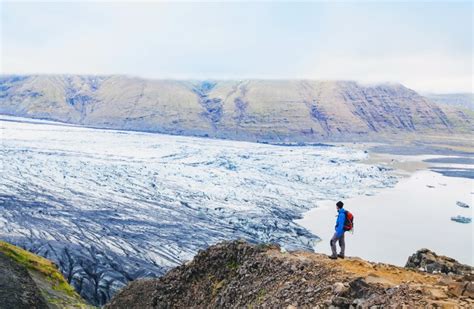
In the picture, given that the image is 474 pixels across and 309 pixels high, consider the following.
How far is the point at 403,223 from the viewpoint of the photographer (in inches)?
1959

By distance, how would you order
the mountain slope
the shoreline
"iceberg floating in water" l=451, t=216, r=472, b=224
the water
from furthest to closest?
"iceberg floating in water" l=451, t=216, r=472, b=224 < the shoreline < the water < the mountain slope

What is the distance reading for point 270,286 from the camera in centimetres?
1016

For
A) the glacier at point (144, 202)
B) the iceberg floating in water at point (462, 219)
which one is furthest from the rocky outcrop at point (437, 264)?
the iceberg floating in water at point (462, 219)

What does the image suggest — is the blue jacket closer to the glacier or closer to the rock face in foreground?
the rock face in foreground

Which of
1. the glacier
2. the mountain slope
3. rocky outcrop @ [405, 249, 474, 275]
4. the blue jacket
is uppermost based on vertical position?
Answer: the blue jacket

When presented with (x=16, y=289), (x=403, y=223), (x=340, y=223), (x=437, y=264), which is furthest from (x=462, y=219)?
(x=16, y=289)

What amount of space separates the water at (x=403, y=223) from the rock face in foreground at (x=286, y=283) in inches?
1063

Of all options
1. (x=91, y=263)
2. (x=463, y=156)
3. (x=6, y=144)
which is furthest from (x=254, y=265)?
(x=463, y=156)

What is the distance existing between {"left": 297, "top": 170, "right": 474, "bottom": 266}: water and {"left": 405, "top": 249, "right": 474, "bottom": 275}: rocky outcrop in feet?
79.1

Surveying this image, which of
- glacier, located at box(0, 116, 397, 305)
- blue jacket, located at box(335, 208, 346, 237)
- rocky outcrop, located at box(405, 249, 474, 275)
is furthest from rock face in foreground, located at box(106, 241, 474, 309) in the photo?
glacier, located at box(0, 116, 397, 305)

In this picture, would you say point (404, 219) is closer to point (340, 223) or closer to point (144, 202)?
point (144, 202)

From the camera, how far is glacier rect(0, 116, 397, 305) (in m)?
39.4

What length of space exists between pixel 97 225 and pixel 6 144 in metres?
43.7

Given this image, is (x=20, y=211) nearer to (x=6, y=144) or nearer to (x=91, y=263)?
(x=91, y=263)
